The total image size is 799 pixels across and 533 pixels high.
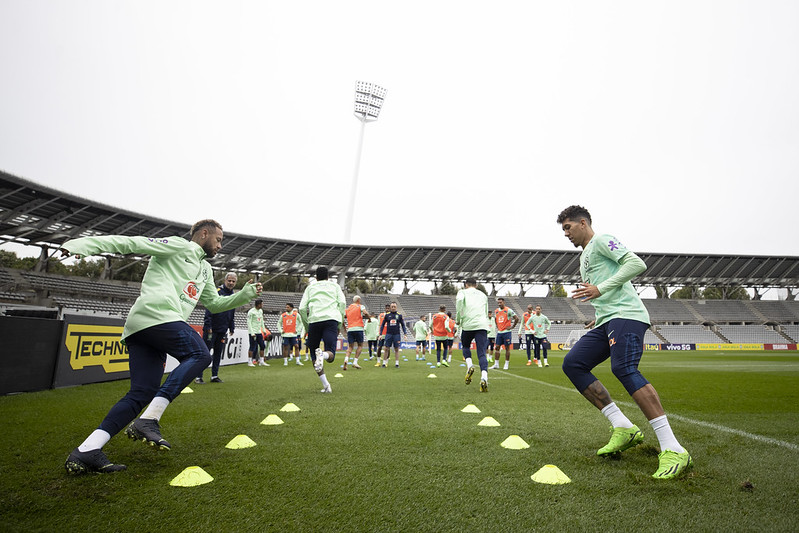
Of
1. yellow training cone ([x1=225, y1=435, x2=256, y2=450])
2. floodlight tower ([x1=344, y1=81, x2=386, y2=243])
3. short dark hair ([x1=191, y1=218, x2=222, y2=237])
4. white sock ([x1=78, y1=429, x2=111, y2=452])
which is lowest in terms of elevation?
yellow training cone ([x1=225, y1=435, x2=256, y2=450])

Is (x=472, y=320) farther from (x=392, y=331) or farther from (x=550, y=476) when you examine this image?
(x=392, y=331)

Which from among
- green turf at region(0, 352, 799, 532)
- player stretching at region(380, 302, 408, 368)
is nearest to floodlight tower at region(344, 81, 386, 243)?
player stretching at region(380, 302, 408, 368)

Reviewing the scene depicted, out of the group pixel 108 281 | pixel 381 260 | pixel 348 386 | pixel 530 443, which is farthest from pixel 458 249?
pixel 530 443

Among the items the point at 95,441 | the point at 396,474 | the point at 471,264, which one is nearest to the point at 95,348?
the point at 95,441

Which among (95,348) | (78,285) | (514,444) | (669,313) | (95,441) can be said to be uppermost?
(669,313)

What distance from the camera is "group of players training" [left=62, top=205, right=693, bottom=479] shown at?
2918mm

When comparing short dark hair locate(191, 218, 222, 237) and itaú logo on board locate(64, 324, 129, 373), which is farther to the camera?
itaú logo on board locate(64, 324, 129, 373)

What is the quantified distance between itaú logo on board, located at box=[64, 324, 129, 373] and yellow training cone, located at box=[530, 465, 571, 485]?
679 cm

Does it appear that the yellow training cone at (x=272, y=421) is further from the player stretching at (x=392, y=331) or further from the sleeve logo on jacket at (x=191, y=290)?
the player stretching at (x=392, y=331)

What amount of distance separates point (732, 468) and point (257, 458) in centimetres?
326

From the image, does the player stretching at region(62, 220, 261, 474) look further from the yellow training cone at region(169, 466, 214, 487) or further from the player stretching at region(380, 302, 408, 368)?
the player stretching at region(380, 302, 408, 368)

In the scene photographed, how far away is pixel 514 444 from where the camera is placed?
344 centimetres

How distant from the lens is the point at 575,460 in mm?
3148

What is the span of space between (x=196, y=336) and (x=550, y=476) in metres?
2.78
